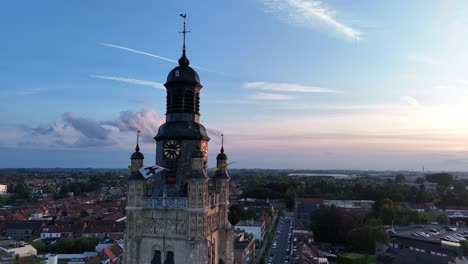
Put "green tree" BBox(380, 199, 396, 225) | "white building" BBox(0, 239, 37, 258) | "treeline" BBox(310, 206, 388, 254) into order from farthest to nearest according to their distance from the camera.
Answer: "green tree" BBox(380, 199, 396, 225) < "treeline" BBox(310, 206, 388, 254) < "white building" BBox(0, 239, 37, 258)

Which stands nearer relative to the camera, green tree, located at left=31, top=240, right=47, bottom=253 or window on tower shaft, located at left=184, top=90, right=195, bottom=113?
window on tower shaft, located at left=184, top=90, right=195, bottom=113

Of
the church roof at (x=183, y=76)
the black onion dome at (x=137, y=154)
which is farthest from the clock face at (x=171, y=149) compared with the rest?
the church roof at (x=183, y=76)

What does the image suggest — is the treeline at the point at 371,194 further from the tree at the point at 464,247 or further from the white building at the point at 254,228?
the tree at the point at 464,247

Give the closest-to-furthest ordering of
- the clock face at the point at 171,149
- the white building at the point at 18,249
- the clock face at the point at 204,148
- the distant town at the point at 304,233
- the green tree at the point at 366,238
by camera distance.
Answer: the clock face at the point at 171,149
the clock face at the point at 204,148
the distant town at the point at 304,233
the white building at the point at 18,249
the green tree at the point at 366,238

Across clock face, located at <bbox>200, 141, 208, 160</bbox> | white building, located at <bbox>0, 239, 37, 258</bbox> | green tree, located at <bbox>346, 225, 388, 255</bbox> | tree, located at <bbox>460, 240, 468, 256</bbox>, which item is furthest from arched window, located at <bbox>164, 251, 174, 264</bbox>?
green tree, located at <bbox>346, 225, 388, 255</bbox>

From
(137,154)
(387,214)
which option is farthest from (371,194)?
(137,154)

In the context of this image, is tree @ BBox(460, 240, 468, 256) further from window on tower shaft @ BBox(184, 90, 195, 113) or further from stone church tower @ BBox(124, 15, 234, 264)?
window on tower shaft @ BBox(184, 90, 195, 113)

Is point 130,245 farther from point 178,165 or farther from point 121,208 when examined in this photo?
point 121,208

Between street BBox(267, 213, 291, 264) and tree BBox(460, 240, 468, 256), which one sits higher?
tree BBox(460, 240, 468, 256)

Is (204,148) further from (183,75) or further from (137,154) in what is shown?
(183,75)
